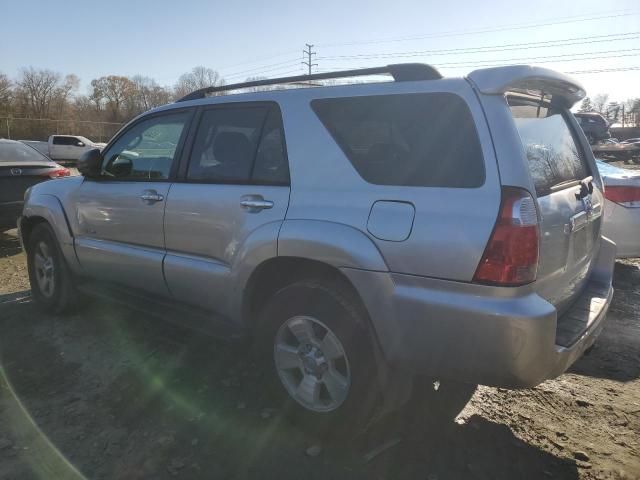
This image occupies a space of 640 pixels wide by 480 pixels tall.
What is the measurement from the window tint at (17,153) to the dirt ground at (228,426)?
5055 mm

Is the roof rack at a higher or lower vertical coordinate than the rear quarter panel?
higher

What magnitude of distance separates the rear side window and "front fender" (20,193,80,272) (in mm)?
2851

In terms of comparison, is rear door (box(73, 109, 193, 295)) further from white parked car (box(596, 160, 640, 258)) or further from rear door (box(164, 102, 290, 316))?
white parked car (box(596, 160, 640, 258))

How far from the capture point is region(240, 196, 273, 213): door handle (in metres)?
2.93

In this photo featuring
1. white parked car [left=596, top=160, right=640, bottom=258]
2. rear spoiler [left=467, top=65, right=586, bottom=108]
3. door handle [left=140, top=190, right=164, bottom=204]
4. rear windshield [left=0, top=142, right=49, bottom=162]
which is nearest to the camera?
rear spoiler [left=467, top=65, right=586, bottom=108]

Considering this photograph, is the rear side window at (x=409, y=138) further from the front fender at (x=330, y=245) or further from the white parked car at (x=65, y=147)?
the white parked car at (x=65, y=147)

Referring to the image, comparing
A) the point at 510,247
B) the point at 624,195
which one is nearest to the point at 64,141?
the point at 624,195

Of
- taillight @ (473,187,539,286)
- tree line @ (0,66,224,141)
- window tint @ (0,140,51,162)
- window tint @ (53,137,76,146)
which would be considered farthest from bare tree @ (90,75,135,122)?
taillight @ (473,187,539,286)

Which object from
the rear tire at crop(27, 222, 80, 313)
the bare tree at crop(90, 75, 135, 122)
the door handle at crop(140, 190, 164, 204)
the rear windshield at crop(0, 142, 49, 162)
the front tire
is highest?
the bare tree at crop(90, 75, 135, 122)

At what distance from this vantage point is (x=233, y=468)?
2641 millimetres

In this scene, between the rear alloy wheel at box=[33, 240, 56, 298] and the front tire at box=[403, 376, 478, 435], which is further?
the rear alloy wheel at box=[33, 240, 56, 298]

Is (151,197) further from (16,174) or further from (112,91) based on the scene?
(112,91)

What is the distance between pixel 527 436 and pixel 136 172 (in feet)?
10.8

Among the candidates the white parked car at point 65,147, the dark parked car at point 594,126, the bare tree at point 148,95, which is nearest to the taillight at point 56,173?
the white parked car at point 65,147
